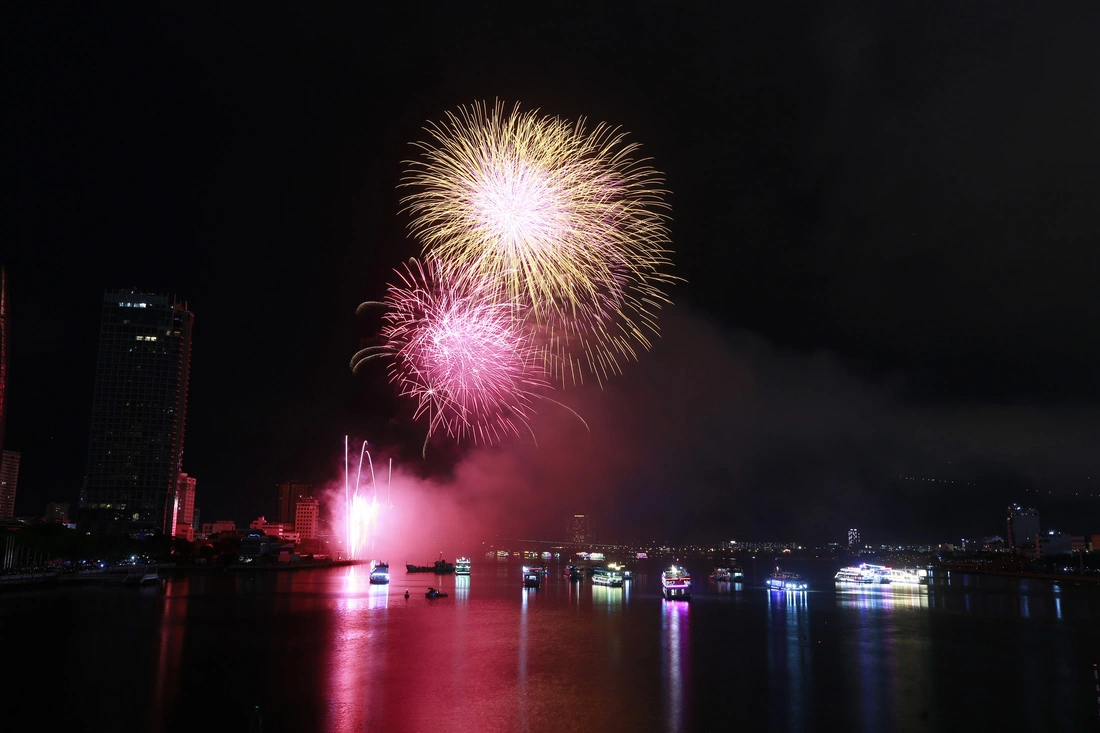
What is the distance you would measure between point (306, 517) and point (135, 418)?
92325mm

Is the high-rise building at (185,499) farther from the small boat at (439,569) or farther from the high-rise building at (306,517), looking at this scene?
the small boat at (439,569)

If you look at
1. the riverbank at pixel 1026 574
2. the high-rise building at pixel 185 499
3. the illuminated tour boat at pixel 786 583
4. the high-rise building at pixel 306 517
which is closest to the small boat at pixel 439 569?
the illuminated tour boat at pixel 786 583

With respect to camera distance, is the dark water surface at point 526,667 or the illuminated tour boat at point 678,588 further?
the illuminated tour boat at point 678,588

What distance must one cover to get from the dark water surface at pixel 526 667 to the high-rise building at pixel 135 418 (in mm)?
64445

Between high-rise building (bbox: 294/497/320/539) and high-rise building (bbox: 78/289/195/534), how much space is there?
86.8 metres

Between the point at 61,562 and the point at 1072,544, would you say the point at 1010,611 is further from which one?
the point at 1072,544

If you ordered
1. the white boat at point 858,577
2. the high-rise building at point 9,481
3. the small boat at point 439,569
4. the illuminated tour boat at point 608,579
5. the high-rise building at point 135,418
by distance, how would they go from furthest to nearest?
the high-rise building at point 9,481, the high-rise building at point 135,418, the small boat at point 439,569, the white boat at point 858,577, the illuminated tour boat at point 608,579

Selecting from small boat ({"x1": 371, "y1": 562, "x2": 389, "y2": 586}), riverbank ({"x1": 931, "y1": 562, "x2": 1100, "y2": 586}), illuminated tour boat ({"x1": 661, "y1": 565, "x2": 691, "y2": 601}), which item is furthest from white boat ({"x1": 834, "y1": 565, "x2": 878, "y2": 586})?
small boat ({"x1": 371, "y1": 562, "x2": 389, "y2": 586})

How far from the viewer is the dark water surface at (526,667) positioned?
711 inches

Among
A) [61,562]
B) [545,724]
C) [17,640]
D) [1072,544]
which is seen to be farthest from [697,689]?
[1072,544]

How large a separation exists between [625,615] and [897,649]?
16.2m

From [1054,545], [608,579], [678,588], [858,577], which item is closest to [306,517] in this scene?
[608,579]

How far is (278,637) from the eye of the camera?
2975 centimetres

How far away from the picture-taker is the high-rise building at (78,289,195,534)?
104m
